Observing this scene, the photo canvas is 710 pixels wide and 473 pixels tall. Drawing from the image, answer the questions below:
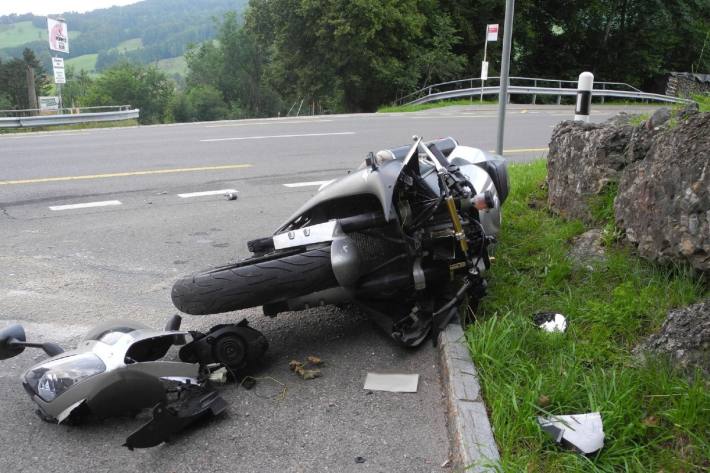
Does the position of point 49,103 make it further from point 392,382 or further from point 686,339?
point 686,339

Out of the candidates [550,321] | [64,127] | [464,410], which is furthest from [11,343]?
[64,127]

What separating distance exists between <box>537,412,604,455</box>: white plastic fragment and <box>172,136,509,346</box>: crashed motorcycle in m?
1.05

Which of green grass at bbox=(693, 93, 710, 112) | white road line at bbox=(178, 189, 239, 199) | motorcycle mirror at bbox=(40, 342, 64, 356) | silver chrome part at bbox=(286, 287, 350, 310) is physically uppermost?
green grass at bbox=(693, 93, 710, 112)

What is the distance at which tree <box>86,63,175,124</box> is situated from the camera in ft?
299

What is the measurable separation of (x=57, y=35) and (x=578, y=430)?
2966 cm

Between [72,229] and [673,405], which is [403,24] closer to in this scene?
[72,229]

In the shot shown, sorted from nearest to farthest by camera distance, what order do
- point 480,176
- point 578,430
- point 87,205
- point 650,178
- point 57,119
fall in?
1. point 578,430
2. point 650,178
3. point 480,176
4. point 87,205
5. point 57,119

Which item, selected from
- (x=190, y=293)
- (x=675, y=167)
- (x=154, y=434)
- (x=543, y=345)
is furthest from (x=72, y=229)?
(x=675, y=167)

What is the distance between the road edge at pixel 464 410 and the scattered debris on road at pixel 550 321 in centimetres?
47

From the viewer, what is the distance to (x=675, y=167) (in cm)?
372

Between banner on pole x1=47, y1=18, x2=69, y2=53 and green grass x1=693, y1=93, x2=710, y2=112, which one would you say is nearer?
green grass x1=693, y1=93, x2=710, y2=112

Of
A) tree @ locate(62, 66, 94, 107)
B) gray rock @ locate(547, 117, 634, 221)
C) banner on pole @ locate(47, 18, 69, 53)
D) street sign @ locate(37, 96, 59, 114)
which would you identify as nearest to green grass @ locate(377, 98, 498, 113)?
street sign @ locate(37, 96, 59, 114)

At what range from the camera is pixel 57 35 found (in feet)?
90.1

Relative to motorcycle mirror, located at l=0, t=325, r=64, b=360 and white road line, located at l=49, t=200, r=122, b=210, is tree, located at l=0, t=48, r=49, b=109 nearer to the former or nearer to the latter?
white road line, located at l=49, t=200, r=122, b=210
